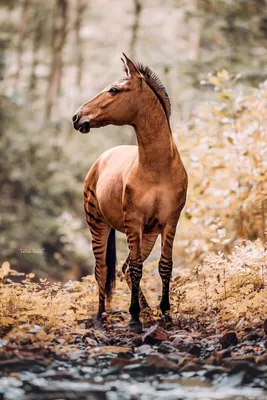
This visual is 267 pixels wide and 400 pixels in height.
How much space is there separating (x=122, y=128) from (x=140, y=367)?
1663cm

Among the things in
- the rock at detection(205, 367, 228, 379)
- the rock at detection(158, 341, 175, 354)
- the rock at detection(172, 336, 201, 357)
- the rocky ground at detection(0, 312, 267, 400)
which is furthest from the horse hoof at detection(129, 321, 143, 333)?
the rock at detection(205, 367, 228, 379)

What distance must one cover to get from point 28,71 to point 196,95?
8.63 metres

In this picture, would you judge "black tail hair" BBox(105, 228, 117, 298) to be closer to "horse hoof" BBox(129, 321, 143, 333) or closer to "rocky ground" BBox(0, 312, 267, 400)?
"horse hoof" BBox(129, 321, 143, 333)

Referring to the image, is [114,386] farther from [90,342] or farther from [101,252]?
[101,252]

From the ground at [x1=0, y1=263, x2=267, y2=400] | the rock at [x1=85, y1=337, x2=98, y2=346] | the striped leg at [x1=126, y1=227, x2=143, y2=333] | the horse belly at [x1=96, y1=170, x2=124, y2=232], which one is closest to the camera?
the ground at [x1=0, y1=263, x2=267, y2=400]

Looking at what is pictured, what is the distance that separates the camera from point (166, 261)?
19.7ft

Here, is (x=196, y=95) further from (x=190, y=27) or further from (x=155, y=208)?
(x=155, y=208)

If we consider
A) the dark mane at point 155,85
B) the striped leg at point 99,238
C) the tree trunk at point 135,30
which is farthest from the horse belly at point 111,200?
the tree trunk at point 135,30

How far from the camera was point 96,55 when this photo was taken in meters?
21.6

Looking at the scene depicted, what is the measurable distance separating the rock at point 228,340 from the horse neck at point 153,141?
61.8 inches

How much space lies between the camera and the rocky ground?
156 inches

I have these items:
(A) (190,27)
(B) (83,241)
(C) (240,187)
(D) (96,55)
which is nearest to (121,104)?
(C) (240,187)

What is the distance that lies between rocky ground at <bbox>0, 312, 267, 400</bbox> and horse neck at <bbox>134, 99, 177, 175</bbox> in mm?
1449

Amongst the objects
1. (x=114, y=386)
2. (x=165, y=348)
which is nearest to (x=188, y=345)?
(x=165, y=348)
